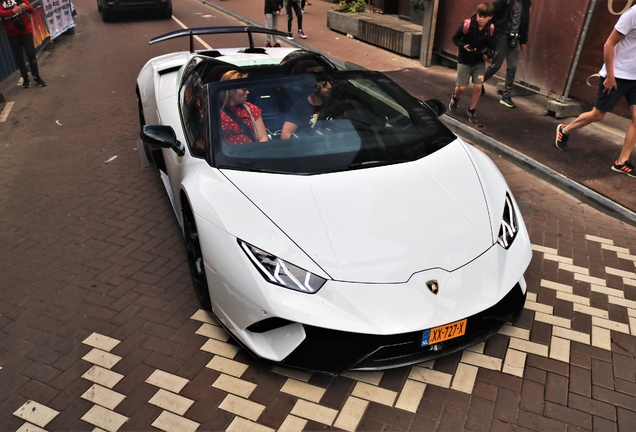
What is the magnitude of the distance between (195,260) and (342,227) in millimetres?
1240

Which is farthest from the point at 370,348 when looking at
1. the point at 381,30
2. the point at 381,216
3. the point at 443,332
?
the point at 381,30

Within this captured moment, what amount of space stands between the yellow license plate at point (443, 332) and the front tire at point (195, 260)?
4.36ft

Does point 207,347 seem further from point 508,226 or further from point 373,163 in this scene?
point 508,226

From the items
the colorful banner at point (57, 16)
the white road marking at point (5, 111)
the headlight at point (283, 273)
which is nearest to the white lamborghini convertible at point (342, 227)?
the headlight at point (283, 273)

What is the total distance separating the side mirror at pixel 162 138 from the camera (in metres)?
3.48

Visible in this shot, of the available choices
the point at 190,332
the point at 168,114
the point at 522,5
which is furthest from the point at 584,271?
the point at 522,5

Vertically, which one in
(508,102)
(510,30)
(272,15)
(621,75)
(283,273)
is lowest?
(508,102)

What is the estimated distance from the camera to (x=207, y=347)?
119 inches

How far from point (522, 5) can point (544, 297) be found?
481cm

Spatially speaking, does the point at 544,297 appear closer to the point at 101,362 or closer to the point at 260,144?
the point at 260,144

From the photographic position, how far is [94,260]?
393 cm

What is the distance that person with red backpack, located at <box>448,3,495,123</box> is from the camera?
622cm

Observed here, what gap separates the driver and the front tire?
33.2 inches

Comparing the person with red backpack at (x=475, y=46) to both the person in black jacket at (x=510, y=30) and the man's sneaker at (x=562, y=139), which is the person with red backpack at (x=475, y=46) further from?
the man's sneaker at (x=562, y=139)
